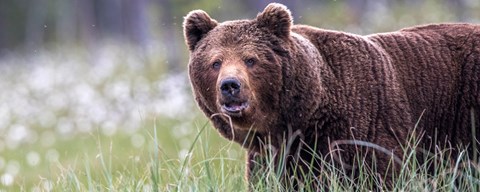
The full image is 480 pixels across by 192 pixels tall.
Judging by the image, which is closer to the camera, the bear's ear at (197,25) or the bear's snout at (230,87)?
the bear's snout at (230,87)

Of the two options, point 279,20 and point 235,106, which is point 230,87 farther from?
point 279,20

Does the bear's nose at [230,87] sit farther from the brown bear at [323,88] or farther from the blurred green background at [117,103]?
the blurred green background at [117,103]

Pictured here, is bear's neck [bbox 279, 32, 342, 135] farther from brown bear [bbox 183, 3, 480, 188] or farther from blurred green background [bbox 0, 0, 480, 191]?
blurred green background [bbox 0, 0, 480, 191]

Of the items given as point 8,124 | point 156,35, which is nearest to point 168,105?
point 8,124

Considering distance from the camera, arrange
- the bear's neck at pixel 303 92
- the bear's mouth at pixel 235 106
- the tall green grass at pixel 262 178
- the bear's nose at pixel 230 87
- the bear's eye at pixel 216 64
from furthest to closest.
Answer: the bear's neck at pixel 303 92 < the bear's eye at pixel 216 64 < the bear's mouth at pixel 235 106 < the bear's nose at pixel 230 87 < the tall green grass at pixel 262 178

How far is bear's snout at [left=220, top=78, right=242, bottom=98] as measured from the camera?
5766 millimetres

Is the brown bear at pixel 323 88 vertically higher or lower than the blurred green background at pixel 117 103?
higher

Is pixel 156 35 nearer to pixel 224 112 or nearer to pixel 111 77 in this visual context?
pixel 111 77

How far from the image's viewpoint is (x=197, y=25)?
6.35 metres

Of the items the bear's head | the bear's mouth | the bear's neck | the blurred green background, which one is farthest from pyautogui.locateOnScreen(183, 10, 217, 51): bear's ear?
the blurred green background

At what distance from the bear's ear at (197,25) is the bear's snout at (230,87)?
2.14ft

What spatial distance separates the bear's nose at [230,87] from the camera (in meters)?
5.77

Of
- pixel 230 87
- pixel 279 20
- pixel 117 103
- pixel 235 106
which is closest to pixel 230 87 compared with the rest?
pixel 230 87

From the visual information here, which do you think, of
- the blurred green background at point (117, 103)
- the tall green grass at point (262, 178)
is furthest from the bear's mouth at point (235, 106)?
the blurred green background at point (117, 103)
